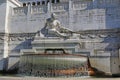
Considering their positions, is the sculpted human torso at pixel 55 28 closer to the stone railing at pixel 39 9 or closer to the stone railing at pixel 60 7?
the stone railing at pixel 60 7

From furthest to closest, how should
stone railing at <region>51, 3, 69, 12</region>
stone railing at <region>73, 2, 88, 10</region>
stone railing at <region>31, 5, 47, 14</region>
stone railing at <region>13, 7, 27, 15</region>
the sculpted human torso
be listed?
stone railing at <region>13, 7, 27, 15</region>, stone railing at <region>31, 5, 47, 14</region>, stone railing at <region>51, 3, 69, 12</region>, stone railing at <region>73, 2, 88, 10</region>, the sculpted human torso

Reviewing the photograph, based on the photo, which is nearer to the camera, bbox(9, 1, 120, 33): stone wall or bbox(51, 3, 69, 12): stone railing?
bbox(9, 1, 120, 33): stone wall

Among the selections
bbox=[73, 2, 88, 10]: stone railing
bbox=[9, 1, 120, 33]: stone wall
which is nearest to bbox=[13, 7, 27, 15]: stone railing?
bbox=[9, 1, 120, 33]: stone wall

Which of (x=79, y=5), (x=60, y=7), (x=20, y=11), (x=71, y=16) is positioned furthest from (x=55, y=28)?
(x=20, y=11)

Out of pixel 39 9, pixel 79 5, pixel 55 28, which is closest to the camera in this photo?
pixel 55 28

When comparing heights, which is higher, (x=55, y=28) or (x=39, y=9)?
(x=39, y=9)

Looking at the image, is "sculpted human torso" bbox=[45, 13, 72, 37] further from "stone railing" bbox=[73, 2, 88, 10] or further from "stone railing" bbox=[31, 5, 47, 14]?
"stone railing" bbox=[73, 2, 88, 10]

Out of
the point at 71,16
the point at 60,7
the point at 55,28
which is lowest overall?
the point at 55,28

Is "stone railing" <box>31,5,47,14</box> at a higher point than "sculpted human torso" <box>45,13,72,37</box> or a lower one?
higher

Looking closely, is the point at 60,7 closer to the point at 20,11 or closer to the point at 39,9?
the point at 39,9

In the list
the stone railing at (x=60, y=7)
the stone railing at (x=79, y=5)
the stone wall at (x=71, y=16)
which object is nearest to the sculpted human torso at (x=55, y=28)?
the stone wall at (x=71, y=16)

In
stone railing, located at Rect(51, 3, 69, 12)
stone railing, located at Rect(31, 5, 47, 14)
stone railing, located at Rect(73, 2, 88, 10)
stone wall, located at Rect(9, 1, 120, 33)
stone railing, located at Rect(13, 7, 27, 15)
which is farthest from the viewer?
stone railing, located at Rect(13, 7, 27, 15)

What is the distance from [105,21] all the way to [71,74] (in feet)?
17.4

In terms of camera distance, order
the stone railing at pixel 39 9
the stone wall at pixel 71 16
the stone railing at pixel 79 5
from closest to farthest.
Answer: the stone wall at pixel 71 16
the stone railing at pixel 79 5
the stone railing at pixel 39 9
